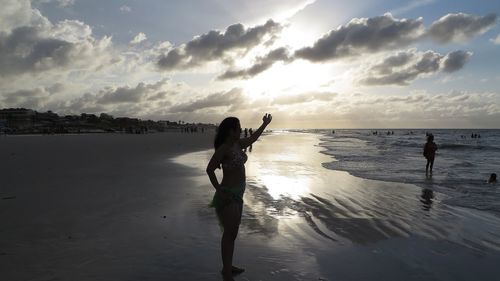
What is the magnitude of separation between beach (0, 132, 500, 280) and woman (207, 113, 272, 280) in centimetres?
57

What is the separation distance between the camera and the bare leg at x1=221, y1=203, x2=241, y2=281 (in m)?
4.77

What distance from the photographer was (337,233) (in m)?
7.09

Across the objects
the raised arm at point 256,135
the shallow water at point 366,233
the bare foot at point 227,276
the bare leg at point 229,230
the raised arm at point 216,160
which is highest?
the raised arm at point 256,135

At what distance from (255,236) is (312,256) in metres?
1.40

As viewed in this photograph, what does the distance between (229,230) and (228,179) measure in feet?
2.26

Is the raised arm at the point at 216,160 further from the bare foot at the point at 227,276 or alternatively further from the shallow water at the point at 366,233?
the shallow water at the point at 366,233

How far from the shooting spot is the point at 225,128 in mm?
4809

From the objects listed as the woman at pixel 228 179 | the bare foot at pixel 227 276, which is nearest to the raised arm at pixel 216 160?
the woman at pixel 228 179

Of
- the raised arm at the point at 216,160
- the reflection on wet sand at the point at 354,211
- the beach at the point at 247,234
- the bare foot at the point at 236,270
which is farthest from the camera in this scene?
the reflection on wet sand at the point at 354,211

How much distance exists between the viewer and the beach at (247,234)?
201 inches

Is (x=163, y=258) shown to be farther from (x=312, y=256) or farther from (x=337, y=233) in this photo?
(x=337, y=233)

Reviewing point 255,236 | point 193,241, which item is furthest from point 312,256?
point 193,241

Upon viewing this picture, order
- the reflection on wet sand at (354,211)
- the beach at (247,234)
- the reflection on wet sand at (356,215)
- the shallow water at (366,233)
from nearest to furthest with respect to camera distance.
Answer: the beach at (247,234) → the shallow water at (366,233) → the reflection on wet sand at (356,215) → the reflection on wet sand at (354,211)

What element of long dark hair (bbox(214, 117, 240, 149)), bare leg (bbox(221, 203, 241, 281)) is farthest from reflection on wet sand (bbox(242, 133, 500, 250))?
long dark hair (bbox(214, 117, 240, 149))
